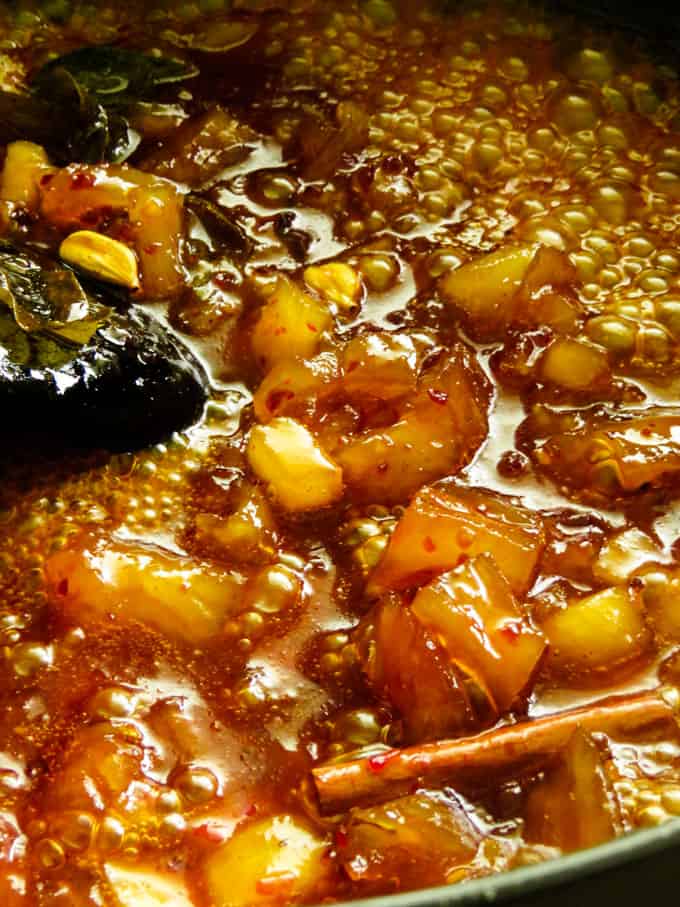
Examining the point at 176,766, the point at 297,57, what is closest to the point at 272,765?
the point at 176,766

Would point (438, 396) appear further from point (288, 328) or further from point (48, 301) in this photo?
point (48, 301)

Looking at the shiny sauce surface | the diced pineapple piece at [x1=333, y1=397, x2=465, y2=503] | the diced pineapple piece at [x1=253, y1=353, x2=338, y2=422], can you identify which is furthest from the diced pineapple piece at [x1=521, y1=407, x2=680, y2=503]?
the diced pineapple piece at [x1=253, y1=353, x2=338, y2=422]

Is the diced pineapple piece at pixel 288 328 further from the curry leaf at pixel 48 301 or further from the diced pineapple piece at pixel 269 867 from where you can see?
the diced pineapple piece at pixel 269 867

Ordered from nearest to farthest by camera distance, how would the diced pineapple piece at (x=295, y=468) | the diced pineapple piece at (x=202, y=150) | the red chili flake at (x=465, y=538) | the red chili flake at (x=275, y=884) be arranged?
1. the red chili flake at (x=275, y=884)
2. the red chili flake at (x=465, y=538)
3. the diced pineapple piece at (x=295, y=468)
4. the diced pineapple piece at (x=202, y=150)

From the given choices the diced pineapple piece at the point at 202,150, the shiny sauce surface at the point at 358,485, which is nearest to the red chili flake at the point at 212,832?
the shiny sauce surface at the point at 358,485

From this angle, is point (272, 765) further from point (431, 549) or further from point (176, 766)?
point (431, 549)

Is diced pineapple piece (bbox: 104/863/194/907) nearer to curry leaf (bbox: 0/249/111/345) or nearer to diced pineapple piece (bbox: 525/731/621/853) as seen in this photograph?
diced pineapple piece (bbox: 525/731/621/853)

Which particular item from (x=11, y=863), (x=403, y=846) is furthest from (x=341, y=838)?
(x=11, y=863)
